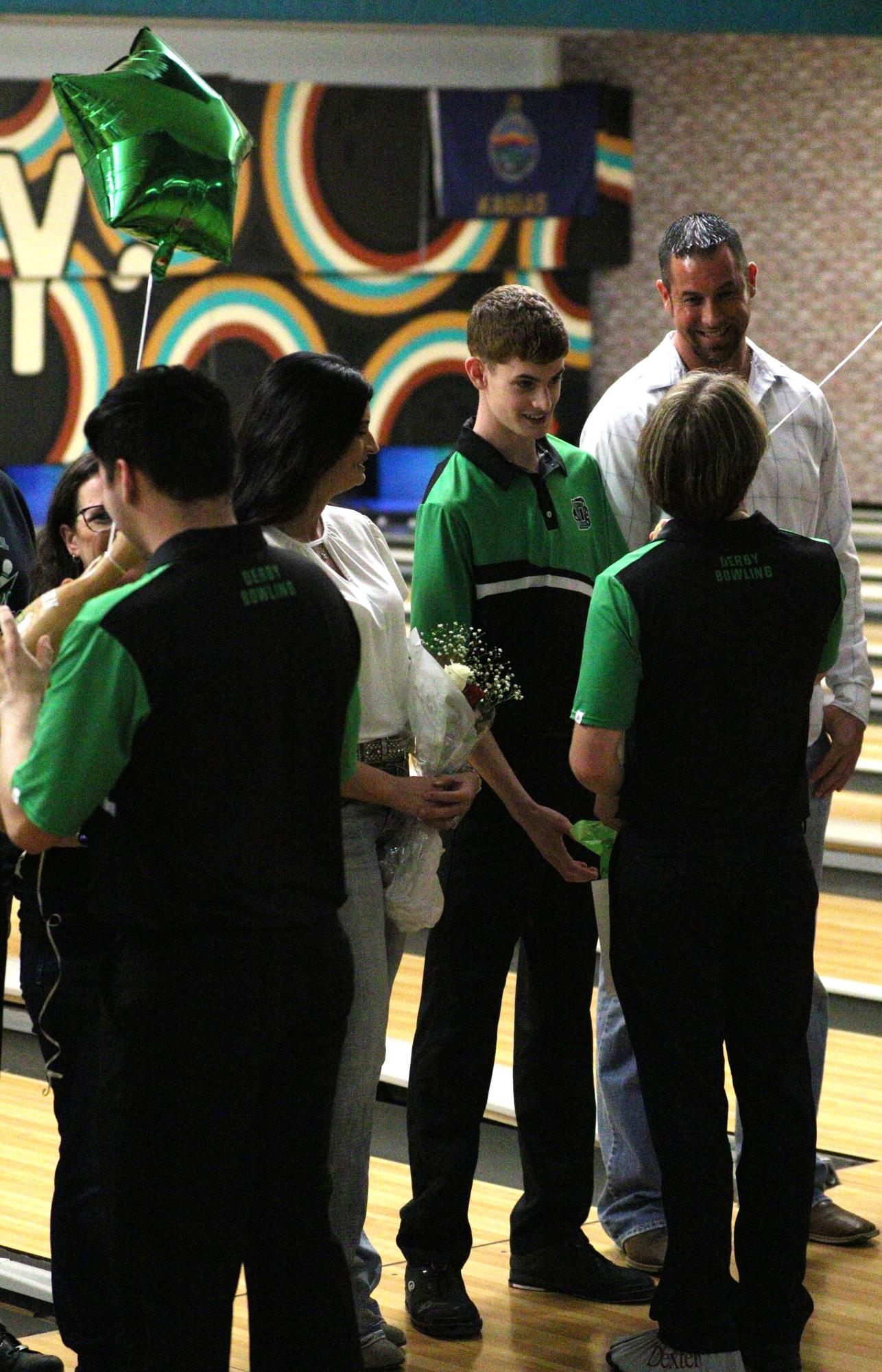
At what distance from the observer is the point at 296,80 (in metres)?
11.2

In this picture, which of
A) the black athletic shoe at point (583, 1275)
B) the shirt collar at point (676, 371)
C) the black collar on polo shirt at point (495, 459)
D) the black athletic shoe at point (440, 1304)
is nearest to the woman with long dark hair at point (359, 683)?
the black athletic shoe at point (440, 1304)

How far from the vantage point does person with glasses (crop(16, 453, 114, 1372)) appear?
7.79ft

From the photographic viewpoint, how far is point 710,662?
243 centimetres

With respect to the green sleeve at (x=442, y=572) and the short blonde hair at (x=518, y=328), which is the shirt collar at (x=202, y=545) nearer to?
the green sleeve at (x=442, y=572)

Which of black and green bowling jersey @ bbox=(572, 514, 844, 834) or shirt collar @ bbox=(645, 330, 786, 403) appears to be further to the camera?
shirt collar @ bbox=(645, 330, 786, 403)

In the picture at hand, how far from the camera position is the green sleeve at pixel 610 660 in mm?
2439

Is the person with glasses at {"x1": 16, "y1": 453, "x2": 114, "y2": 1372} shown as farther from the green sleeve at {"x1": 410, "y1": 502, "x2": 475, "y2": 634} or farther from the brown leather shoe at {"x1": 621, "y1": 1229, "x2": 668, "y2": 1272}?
the brown leather shoe at {"x1": 621, "y1": 1229, "x2": 668, "y2": 1272}

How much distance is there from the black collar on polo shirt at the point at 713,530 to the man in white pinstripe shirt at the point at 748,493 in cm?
56

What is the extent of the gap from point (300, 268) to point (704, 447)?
9428 mm

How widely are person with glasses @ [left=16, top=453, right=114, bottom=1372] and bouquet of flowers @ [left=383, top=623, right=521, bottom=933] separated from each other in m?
0.44

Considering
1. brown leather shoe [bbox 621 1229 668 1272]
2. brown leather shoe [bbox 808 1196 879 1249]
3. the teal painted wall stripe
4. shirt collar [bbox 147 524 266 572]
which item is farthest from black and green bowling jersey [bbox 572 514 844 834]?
the teal painted wall stripe

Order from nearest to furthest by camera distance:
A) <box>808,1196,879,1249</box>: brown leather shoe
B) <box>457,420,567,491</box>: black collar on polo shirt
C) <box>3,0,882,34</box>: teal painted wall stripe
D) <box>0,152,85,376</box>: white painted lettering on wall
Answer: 1. <box>457,420,567,491</box>: black collar on polo shirt
2. <box>808,1196,879,1249</box>: brown leather shoe
3. <box>3,0,882,34</box>: teal painted wall stripe
4. <box>0,152,85,376</box>: white painted lettering on wall

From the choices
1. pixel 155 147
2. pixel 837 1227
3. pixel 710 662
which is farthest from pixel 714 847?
pixel 155 147

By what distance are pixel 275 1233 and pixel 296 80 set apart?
10.2m
